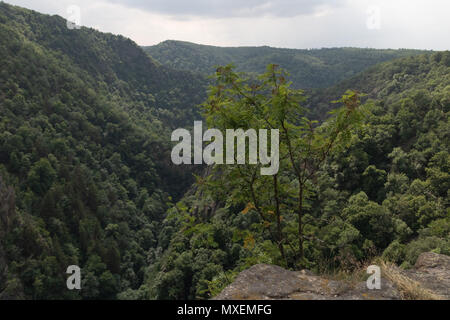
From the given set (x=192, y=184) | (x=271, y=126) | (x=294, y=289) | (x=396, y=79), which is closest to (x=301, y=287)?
(x=294, y=289)

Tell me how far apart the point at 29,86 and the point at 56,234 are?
2345 inches

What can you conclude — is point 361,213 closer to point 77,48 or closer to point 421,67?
point 421,67

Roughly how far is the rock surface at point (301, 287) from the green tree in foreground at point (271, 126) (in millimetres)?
1984

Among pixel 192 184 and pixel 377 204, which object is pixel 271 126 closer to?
pixel 377 204

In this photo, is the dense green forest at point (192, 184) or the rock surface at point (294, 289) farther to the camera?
the dense green forest at point (192, 184)

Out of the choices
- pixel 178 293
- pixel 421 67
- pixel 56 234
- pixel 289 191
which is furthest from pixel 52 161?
pixel 421 67

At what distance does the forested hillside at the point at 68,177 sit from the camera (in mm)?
70188

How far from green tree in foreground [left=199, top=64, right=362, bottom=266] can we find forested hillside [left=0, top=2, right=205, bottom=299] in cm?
6858

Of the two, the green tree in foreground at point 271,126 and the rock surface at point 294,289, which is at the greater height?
the green tree in foreground at point 271,126

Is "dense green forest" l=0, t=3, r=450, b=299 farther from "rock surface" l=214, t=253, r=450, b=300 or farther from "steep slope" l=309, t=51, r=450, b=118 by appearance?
"rock surface" l=214, t=253, r=450, b=300

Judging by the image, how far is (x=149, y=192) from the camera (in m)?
123

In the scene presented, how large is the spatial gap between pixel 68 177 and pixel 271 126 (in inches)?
3859

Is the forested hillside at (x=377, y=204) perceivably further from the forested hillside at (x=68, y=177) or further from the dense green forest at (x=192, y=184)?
the forested hillside at (x=68, y=177)

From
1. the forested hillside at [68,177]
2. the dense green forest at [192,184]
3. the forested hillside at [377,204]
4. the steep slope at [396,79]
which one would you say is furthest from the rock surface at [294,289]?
the steep slope at [396,79]
